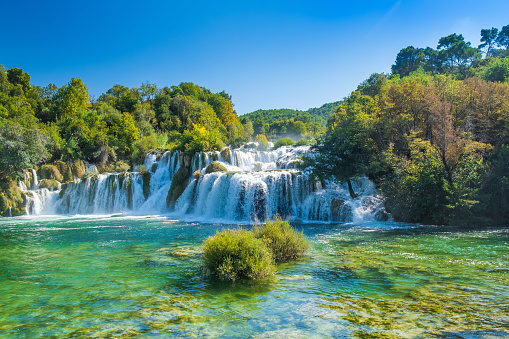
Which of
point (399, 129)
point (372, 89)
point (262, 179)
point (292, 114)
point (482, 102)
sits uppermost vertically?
point (292, 114)

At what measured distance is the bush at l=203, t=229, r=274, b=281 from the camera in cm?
785

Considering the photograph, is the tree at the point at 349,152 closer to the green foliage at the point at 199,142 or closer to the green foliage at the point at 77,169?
the green foliage at the point at 199,142

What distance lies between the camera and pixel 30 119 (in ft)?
110

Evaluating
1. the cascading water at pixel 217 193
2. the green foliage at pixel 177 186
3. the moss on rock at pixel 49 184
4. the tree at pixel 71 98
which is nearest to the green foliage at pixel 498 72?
the cascading water at pixel 217 193

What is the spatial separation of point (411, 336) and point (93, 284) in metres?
7.06

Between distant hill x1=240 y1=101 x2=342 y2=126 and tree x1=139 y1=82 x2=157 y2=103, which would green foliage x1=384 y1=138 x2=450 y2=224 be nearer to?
tree x1=139 y1=82 x2=157 y2=103

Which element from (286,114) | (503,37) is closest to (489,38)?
(503,37)

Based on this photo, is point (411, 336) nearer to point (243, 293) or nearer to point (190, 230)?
point (243, 293)

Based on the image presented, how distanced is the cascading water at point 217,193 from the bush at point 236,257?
7784mm

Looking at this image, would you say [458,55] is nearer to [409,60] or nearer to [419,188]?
[409,60]

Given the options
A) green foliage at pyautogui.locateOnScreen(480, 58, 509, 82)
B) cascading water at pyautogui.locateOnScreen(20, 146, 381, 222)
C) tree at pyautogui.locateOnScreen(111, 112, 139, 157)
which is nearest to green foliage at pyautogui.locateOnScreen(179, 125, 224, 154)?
cascading water at pyautogui.locateOnScreen(20, 146, 381, 222)

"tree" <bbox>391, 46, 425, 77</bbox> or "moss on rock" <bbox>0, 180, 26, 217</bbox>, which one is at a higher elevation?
"tree" <bbox>391, 46, 425, 77</bbox>

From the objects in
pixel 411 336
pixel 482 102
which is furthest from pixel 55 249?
pixel 482 102

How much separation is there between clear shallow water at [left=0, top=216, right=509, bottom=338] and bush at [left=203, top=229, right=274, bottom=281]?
0.33 meters
